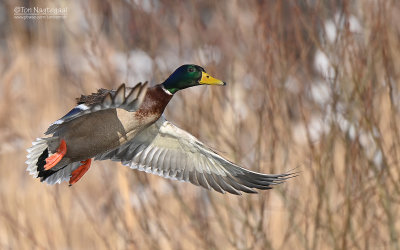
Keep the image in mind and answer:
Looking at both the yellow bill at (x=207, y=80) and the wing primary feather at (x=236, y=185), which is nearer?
the yellow bill at (x=207, y=80)

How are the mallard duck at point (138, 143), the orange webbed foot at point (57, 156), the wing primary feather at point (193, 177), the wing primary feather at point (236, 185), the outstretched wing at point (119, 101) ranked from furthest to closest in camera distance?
the wing primary feather at point (193, 177) < the wing primary feather at point (236, 185) < the orange webbed foot at point (57, 156) < the mallard duck at point (138, 143) < the outstretched wing at point (119, 101)

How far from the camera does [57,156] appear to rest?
3.87 meters

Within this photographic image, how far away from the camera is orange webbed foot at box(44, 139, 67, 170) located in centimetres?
381

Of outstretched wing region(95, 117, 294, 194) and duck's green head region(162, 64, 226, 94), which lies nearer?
duck's green head region(162, 64, 226, 94)

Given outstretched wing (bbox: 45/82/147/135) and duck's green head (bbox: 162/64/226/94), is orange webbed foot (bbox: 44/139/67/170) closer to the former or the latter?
outstretched wing (bbox: 45/82/147/135)

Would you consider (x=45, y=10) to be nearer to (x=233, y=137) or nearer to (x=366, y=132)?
(x=233, y=137)

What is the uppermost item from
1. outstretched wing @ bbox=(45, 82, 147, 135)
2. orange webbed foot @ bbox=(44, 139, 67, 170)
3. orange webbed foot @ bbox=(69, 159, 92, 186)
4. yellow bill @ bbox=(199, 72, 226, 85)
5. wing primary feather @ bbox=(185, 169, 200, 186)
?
yellow bill @ bbox=(199, 72, 226, 85)

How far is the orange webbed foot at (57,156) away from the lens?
3.81 m

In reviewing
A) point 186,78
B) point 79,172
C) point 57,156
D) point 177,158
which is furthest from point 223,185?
point 57,156

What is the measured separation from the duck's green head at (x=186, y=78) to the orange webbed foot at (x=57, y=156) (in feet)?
2.15

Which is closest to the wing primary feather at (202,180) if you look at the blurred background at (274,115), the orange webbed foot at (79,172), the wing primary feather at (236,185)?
the wing primary feather at (236,185)

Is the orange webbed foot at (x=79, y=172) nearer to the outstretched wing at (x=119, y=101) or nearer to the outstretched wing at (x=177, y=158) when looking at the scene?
the outstretched wing at (x=177, y=158)

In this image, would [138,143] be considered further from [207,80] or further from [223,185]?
[207,80]

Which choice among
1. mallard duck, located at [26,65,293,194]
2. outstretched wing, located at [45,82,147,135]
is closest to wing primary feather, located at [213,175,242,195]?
mallard duck, located at [26,65,293,194]
